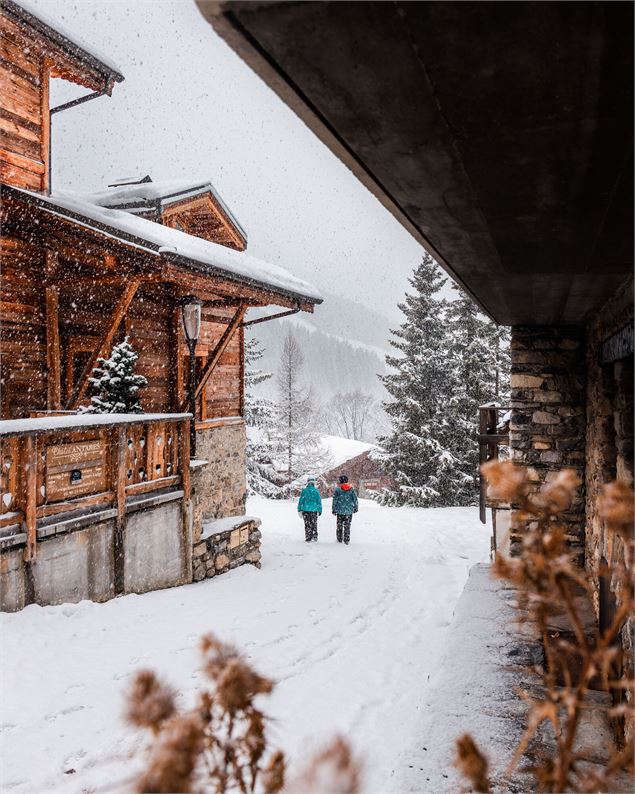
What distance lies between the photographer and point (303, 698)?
5000mm

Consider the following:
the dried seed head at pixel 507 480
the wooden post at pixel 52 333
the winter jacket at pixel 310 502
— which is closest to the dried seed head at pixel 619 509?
the dried seed head at pixel 507 480

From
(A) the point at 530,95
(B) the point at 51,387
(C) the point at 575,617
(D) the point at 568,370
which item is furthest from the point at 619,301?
(B) the point at 51,387

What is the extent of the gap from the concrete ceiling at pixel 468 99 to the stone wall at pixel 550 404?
12.8 feet

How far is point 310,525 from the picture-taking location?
12836 mm

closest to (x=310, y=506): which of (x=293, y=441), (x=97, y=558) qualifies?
(x=97, y=558)

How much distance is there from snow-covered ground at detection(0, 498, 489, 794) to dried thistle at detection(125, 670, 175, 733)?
0.36m

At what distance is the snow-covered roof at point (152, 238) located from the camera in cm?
824

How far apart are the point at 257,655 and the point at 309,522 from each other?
6.94 meters

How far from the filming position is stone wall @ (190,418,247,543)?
42.8 feet

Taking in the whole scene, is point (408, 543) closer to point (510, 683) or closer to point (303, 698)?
point (303, 698)

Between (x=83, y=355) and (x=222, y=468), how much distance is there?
468 centimetres

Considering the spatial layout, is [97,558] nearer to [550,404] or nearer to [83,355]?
[83,355]

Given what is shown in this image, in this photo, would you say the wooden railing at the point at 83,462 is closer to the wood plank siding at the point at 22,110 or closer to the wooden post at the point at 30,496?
the wooden post at the point at 30,496

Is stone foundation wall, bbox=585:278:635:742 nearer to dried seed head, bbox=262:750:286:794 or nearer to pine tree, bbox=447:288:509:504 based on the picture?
dried seed head, bbox=262:750:286:794
